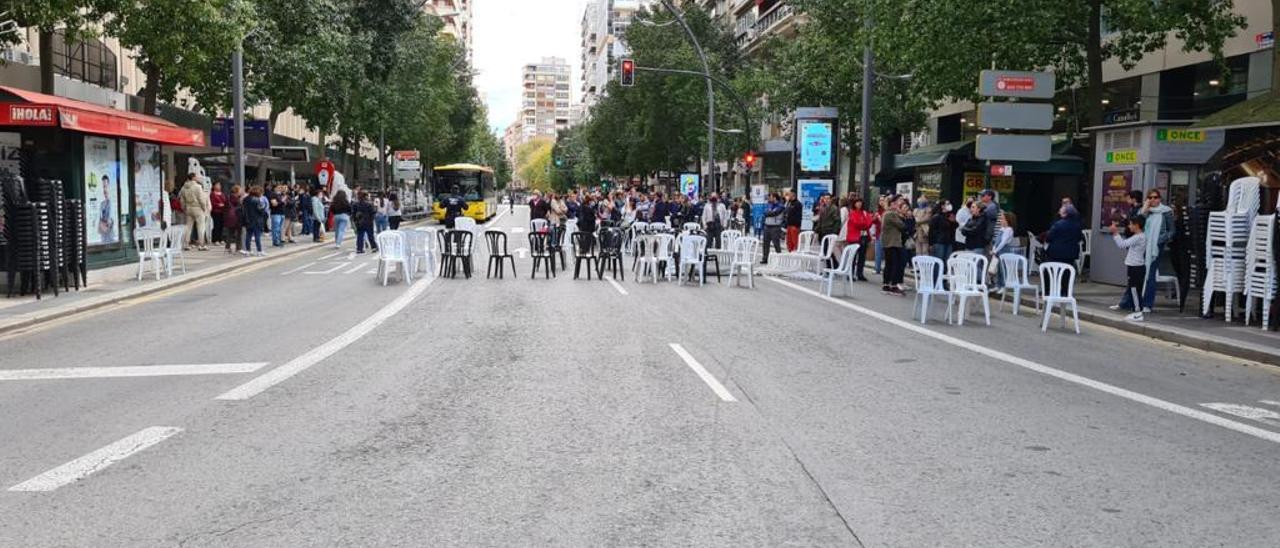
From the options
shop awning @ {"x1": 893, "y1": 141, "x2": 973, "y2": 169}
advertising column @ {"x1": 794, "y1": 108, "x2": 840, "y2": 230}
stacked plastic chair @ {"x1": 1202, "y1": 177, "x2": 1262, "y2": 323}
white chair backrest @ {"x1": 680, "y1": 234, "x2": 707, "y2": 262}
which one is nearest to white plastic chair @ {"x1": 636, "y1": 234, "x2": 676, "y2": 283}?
white chair backrest @ {"x1": 680, "y1": 234, "x2": 707, "y2": 262}

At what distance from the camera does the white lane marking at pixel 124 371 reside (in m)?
8.95

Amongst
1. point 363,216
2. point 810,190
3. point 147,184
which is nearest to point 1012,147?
point 810,190

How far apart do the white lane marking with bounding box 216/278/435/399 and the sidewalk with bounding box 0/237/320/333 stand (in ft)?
13.3

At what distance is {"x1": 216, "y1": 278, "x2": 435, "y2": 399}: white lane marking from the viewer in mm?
8195

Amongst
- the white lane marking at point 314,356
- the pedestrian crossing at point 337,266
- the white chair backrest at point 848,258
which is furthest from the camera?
the pedestrian crossing at point 337,266

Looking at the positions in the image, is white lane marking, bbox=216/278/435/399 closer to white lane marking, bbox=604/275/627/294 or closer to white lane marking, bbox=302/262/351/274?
white lane marking, bbox=604/275/627/294

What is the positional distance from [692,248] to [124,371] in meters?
11.5

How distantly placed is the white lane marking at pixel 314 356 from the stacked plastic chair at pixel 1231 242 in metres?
11.0

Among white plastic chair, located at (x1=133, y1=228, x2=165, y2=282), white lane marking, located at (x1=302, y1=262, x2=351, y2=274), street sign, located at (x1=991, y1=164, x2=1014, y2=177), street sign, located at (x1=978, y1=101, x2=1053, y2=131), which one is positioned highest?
street sign, located at (x1=978, y1=101, x2=1053, y2=131)

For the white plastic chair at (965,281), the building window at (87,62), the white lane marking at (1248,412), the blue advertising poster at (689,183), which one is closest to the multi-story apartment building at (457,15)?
the blue advertising poster at (689,183)

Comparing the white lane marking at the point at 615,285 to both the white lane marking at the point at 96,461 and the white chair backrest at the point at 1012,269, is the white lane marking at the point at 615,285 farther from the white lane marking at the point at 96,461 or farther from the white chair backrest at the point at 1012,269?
the white lane marking at the point at 96,461

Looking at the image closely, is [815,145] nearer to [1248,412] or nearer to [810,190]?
[810,190]

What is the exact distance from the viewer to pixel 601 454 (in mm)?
6215

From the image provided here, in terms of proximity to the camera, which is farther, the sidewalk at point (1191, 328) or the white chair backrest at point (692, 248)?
the white chair backrest at point (692, 248)
